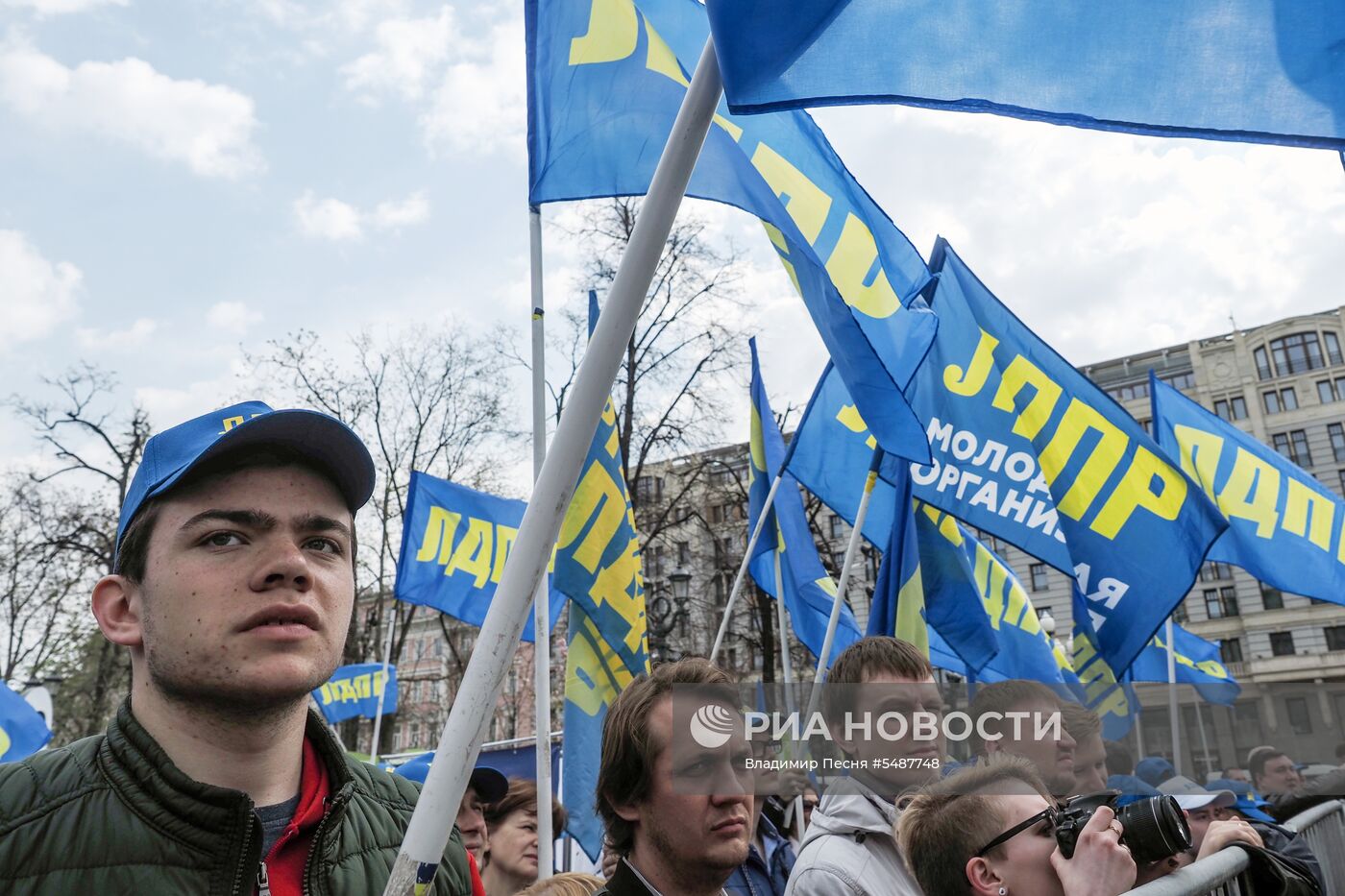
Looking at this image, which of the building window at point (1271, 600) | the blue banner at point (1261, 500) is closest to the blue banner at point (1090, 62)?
the blue banner at point (1261, 500)

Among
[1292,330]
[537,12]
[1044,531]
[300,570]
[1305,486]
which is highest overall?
[1292,330]

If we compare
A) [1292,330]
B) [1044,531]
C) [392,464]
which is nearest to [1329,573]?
[1044,531]

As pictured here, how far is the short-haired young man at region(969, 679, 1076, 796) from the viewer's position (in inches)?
128

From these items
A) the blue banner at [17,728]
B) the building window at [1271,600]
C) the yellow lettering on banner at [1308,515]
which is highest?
the building window at [1271,600]

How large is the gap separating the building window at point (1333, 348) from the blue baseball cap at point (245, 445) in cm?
6665

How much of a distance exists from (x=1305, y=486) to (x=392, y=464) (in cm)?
1873

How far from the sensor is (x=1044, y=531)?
6.08 metres

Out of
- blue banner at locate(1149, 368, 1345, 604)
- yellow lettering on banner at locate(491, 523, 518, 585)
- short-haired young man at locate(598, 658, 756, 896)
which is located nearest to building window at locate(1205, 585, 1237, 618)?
blue banner at locate(1149, 368, 1345, 604)

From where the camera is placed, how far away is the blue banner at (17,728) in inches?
276

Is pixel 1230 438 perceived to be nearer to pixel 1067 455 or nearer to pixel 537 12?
pixel 1067 455

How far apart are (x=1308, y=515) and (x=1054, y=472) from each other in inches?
148

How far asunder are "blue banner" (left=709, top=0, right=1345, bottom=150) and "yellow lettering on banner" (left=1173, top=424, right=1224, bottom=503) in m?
7.27

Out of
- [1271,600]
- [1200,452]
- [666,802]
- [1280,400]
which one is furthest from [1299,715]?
[1280,400]

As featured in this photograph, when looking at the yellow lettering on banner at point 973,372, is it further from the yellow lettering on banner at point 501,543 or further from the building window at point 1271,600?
the building window at point 1271,600
